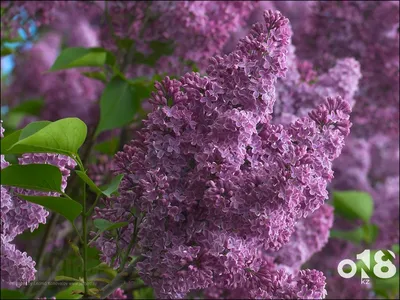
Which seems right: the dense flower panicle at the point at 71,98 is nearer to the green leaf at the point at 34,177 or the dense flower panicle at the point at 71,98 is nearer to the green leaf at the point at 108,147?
the green leaf at the point at 108,147

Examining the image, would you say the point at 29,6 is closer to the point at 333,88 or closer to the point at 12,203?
the point at 333,88

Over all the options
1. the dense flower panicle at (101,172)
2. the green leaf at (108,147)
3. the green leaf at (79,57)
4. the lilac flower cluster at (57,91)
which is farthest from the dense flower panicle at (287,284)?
the lilac flower cluster at (57,91)

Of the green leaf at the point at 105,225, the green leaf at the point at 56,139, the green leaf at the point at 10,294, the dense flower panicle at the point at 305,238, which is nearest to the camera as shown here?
the green leaf at the point at 56,139

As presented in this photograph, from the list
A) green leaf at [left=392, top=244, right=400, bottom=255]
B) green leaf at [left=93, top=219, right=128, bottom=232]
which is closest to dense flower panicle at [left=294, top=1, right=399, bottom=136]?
green leaf at [left=392, top=244, right=400, bottom=255]

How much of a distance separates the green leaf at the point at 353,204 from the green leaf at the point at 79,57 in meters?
0.66

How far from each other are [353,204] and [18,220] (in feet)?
3.75

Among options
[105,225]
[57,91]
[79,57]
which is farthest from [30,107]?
[105,225]

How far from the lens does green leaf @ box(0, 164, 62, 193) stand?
0.72 metres

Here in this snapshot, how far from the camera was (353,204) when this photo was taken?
5.83ft

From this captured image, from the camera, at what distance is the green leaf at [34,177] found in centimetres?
72

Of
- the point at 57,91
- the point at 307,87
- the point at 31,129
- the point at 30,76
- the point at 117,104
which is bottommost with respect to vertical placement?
the point at 30,76

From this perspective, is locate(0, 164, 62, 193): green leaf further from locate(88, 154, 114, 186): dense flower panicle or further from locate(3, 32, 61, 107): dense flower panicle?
locate(3, 32, 61, 107): dense flower panicle

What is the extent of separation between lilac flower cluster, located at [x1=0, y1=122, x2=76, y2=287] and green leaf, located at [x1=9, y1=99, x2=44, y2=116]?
3.78 feet

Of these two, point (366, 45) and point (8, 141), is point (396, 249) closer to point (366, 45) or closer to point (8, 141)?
point (366, 45)
